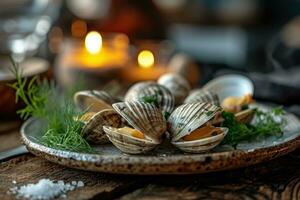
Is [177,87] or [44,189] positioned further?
[177,87]

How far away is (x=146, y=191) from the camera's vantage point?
0.52 metres

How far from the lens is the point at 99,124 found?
57cm

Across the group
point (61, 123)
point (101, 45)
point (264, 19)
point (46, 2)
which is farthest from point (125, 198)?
point (264, 19)

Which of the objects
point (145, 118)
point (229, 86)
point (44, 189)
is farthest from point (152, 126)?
point (229, 86)

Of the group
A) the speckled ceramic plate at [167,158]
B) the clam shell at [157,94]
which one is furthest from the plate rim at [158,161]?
the clam shell at [157,94]

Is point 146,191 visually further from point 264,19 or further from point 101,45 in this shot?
point 264,19

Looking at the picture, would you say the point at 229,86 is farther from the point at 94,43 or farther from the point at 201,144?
the point at 94,43

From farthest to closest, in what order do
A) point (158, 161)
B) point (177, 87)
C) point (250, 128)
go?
point (177, 87) < point (250, 128) < point (158, 161)

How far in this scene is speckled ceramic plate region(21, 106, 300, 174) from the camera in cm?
50

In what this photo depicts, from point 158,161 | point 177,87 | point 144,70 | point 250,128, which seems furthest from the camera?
point 144,70

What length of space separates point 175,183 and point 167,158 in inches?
1.7

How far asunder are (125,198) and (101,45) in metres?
0.60

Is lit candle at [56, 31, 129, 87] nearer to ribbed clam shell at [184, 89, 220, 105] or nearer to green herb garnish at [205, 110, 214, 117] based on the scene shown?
ribbed clam shell at [184, 89, 220, 105]

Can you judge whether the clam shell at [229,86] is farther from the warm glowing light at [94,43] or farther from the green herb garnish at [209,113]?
the warm glowing light at [94,43]
